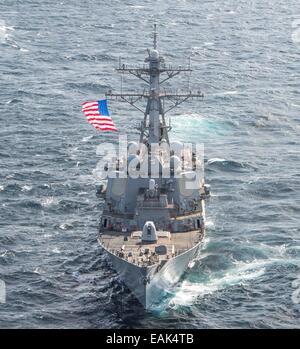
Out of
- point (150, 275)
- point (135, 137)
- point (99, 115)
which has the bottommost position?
point (150, 275)

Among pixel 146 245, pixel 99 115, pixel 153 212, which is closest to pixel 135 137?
pixel 99 115

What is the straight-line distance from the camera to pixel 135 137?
95688mm

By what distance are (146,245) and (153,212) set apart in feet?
16.5

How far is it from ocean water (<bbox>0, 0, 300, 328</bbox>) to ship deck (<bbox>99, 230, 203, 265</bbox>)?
246 centimetres

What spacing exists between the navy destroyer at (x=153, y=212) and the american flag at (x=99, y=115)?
14.2 feet

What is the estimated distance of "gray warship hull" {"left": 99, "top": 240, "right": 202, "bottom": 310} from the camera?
200 ft

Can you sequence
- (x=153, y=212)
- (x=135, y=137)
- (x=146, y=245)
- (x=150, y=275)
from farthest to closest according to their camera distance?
1. (x=135, y=137)
2. (x=153, y=212)
3. (x=146, y=245)
4. (x=150, y=275)

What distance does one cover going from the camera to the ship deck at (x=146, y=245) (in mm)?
63219

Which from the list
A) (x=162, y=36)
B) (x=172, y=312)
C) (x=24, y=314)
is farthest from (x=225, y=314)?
(x=162, y=36)

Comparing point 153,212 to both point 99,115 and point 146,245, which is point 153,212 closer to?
point 146,245

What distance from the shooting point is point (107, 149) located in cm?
9375

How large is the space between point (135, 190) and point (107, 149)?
2190 cm

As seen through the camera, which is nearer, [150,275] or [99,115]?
[150,275]

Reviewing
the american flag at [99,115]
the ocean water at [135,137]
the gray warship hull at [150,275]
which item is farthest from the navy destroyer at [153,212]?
the american flag at [99,115]
